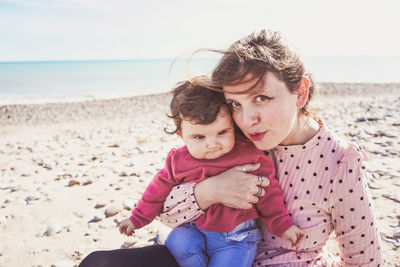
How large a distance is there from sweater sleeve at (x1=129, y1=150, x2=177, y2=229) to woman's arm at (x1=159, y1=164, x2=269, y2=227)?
0.23ft

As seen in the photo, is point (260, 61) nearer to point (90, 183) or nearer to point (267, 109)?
point (267, 109)

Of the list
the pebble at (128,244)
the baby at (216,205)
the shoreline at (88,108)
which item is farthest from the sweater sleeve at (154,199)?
the shoreline at (88,108)

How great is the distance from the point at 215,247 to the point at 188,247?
0.60ft

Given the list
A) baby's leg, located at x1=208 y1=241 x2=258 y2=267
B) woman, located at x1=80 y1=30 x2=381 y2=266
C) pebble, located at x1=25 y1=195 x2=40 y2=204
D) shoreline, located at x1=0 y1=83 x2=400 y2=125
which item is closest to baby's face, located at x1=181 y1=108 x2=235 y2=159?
woman, located at x1=80 y1=30 x2=381 y2=266

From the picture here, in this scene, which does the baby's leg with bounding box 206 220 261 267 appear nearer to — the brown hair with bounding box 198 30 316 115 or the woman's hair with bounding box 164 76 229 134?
the woman's hair with bounding box 164 76 229 134

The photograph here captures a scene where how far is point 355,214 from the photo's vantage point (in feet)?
6.19

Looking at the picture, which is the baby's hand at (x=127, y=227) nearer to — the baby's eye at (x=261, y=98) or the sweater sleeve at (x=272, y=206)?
the sweater sleeve at (x=272, y=206)

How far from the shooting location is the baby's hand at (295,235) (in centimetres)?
193

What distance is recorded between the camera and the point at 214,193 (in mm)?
2031

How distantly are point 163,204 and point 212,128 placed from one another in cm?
69

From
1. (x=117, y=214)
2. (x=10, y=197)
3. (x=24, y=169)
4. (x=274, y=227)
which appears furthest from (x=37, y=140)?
(x=274, y=227)

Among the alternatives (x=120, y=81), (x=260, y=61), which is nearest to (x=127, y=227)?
(x=260, y=61)

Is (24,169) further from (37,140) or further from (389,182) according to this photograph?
(389,182)

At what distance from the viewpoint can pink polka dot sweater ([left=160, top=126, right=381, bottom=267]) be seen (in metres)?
1.88
